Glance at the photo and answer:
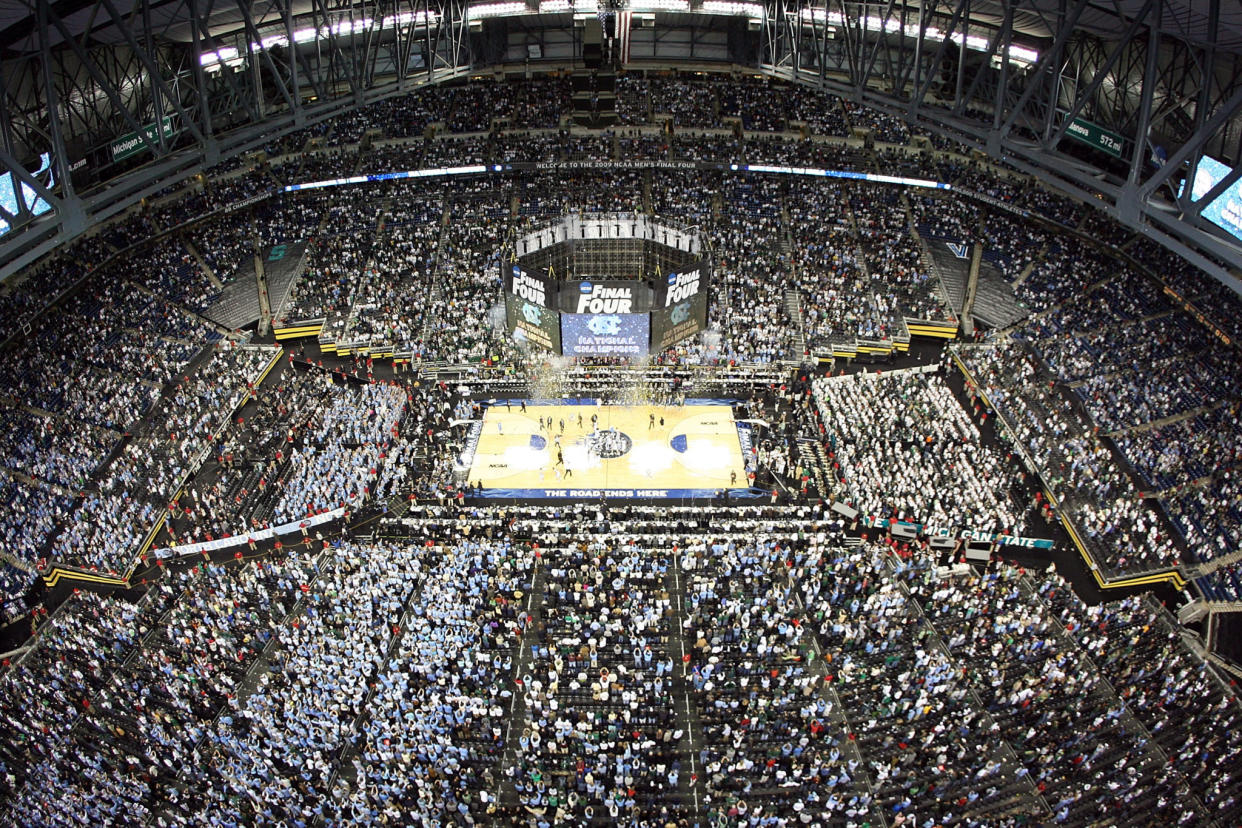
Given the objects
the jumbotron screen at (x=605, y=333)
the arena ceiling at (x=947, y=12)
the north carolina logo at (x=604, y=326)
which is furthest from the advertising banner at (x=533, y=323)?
the arena ceiling at (x=947, y=12)

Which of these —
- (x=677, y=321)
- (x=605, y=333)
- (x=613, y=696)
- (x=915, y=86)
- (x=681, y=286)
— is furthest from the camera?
(x=677, y=321)

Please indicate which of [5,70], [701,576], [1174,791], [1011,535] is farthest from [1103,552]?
[5,70]

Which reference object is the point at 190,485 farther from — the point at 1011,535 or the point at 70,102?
the point at 1011,535

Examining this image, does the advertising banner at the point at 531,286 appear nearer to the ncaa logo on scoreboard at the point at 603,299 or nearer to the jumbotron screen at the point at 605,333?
the jumbotron screen at the point at 605,333

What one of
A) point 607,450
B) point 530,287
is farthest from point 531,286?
point 607,450

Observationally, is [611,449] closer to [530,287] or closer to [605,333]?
[605,333]

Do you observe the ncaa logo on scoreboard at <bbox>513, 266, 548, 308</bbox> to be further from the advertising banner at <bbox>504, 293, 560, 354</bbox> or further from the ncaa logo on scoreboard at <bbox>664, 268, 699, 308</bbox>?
the ncaa logo on scoreboard at <bbox>664, 268, 699, 308</bbox>
